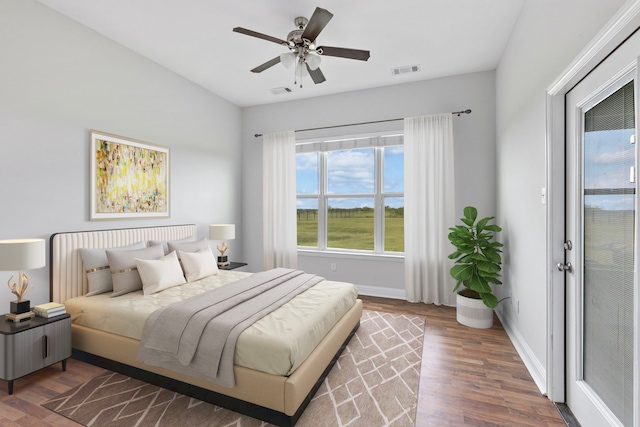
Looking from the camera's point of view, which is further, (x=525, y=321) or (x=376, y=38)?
(x=376, y=38)

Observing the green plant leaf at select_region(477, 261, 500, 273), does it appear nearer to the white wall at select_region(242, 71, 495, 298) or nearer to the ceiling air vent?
the white wall at select_region(242, 71, 495, 298)

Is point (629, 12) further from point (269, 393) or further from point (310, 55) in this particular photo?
point (269, 393)

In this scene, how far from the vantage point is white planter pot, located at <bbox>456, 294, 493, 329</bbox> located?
3225mm

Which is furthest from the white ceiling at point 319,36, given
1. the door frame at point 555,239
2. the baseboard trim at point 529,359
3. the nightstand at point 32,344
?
the baseboard trim at point 529,359

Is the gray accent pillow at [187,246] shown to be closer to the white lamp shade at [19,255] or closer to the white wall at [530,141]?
the white lamp shade at [19,255]

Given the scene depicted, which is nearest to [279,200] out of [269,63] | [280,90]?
[280,90]

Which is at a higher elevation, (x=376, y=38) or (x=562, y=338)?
(x=376, y=38)

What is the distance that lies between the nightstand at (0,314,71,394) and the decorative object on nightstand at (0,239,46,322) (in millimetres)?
89

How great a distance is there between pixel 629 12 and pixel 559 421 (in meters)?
2.21

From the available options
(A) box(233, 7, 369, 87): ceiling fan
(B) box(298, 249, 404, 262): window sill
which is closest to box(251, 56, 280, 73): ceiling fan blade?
(A) box(233, 7, 369, 87): ceiling fan

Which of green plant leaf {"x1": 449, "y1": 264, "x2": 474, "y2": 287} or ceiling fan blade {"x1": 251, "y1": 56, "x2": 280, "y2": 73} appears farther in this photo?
green plant leaf {"x1": 449, "y1": 264, "x2": 474, "y2": 287}

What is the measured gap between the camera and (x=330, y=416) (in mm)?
1891

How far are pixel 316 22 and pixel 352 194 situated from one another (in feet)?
9.30

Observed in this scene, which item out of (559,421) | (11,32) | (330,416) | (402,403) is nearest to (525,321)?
(559,421)
